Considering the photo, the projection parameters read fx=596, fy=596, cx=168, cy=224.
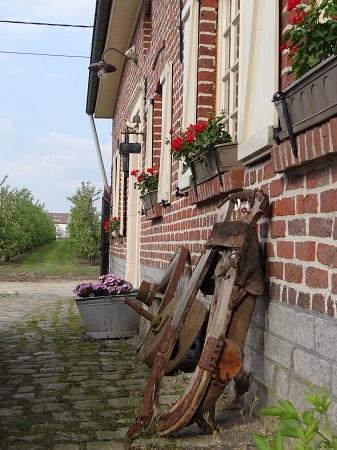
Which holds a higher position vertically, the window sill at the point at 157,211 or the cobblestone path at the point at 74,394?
the window sill at the point at 157,211

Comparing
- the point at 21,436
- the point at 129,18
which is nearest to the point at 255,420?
the point at 21,436

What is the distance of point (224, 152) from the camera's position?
379 centimetres

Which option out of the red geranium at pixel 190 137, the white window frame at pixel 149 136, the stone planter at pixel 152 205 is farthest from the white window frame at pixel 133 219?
the red geranium at pixel 190 137

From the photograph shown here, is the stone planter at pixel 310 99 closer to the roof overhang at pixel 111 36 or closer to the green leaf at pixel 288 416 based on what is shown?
the green leaf at pixel 288 416

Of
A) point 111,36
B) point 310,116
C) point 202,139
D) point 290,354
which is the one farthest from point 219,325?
point 111,36

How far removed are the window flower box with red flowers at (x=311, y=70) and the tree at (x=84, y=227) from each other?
26.9m

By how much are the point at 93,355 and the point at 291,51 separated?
3425mm

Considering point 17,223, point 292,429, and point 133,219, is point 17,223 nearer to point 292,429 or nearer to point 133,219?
point 133,219

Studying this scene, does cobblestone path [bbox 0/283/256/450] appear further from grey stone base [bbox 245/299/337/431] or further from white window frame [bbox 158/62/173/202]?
white window frame [bbox 158/62/173/202]

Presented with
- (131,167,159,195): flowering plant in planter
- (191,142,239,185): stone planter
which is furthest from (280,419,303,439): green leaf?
(131,167,159,195): flowering plant in planter

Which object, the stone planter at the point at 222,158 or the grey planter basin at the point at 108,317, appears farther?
the grey planter basin at the point at 108,317

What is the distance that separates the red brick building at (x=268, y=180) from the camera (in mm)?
2422

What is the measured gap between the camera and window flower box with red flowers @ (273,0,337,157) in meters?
2.17

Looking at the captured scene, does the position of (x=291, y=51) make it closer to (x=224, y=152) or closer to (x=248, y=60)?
(x=248, y=60)
